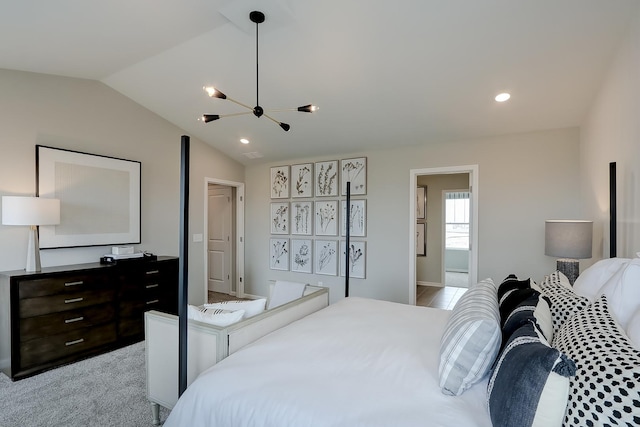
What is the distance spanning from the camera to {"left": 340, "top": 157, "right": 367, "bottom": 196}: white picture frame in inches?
186

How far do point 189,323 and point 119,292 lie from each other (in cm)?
208

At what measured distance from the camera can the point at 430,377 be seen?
143cm

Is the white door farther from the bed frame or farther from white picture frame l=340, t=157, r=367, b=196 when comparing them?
the bed frame

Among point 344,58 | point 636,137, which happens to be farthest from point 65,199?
point 636,137

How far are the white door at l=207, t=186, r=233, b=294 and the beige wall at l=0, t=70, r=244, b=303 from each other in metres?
0.83

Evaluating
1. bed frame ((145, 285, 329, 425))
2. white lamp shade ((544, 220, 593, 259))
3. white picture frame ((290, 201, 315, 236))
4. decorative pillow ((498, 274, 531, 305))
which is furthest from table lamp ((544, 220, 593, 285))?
white picture frame ((290, 201, 315, 236))

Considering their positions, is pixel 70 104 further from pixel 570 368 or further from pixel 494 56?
pixel 570 368

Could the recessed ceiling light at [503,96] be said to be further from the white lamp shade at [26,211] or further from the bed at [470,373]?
the white lamp shade at [26,211]

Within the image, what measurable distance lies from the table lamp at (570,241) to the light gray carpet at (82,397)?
3437 millimetres

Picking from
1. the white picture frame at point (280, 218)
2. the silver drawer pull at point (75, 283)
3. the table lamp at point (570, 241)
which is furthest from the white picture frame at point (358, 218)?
the silver drawer pull at point (75, 283)

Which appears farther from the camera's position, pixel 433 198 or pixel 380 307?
pixel 433 198

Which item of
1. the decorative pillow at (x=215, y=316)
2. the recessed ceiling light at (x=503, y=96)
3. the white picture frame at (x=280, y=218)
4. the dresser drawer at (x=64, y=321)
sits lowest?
the dresser drawer at (x=64, y=321)

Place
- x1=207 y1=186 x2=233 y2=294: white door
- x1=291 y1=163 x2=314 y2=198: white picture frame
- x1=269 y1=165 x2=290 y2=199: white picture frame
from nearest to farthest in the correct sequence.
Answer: x1=291 y1=163 x2=314 y2=198: white picture frame → x1=269 y1=165 x2=290 y2=199: white picture frame → x1=207 y1=186 x2=233 y2=294: white door

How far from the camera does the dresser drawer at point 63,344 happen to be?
2797 millimetres
